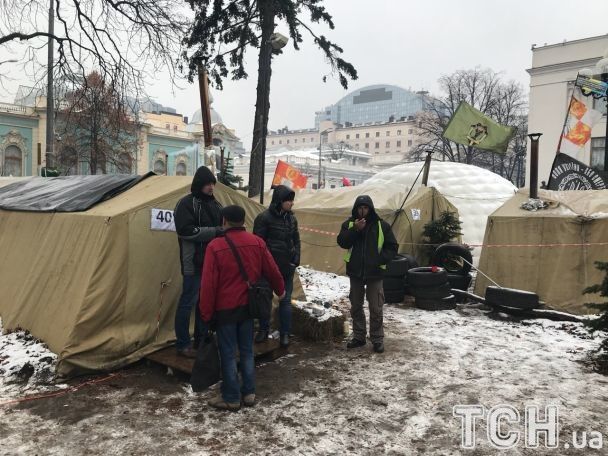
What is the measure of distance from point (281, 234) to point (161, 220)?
1.47 metres

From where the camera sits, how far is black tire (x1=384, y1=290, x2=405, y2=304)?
932cm

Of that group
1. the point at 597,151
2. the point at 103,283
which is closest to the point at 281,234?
the point at 103,283

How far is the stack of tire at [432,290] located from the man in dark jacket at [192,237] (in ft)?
15.5

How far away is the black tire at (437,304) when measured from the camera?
28.8ft

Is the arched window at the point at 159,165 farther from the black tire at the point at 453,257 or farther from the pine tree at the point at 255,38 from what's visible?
the black tire at the point at 453,257

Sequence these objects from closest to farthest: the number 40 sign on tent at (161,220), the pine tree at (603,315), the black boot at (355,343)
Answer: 1. the pine tree at (603,315)
2. the number 40 sign on tent at (161,220)
3. the black boot at (355,343)

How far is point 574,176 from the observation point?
11148mm

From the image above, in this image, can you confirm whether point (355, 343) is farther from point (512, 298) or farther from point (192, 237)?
point (512, 298)

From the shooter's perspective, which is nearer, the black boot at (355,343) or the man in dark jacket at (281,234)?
the man in dark jacket at (281,234)

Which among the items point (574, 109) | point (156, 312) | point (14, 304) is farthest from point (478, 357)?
→ point (574, 109)

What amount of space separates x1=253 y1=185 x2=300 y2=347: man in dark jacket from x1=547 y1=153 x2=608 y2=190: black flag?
7.80 metres

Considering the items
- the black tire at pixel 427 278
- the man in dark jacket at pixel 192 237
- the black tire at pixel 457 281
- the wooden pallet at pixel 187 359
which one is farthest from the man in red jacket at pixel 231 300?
the black tire at pixel 457 281

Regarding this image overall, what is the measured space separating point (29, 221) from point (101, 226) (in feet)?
6.82

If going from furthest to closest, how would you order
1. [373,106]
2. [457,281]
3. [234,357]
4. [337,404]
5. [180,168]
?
[373,106], [180,168], [457,281], [337,404], [234,357]
